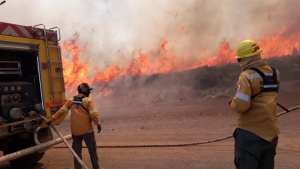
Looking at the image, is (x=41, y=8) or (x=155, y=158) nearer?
(x=155, y=158)

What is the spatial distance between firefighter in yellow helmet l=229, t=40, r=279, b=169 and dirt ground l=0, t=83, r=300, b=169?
276 centimetres

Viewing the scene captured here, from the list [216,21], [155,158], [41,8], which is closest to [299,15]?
[216,21]

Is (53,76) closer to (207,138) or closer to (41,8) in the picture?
(207,138)

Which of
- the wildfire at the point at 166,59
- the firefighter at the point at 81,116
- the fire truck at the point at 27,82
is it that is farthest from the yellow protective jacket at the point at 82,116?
the wildfire at the point at 166,59

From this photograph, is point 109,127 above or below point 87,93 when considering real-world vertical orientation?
below

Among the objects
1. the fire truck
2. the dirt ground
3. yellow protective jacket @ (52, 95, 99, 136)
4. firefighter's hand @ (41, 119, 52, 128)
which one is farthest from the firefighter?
the dirt ground

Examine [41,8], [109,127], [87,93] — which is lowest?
[109,127]

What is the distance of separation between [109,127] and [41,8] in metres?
8.09

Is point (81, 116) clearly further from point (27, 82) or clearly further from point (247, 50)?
point (247, 50)

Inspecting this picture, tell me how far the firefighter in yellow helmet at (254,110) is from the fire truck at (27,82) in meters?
3.90

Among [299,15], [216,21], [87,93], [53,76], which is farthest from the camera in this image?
[216,21]

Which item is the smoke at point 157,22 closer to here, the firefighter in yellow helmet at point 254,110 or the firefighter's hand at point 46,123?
the firefighter's hand at point 46,123

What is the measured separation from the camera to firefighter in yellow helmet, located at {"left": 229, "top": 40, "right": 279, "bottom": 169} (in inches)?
174

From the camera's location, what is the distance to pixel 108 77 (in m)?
23.3
